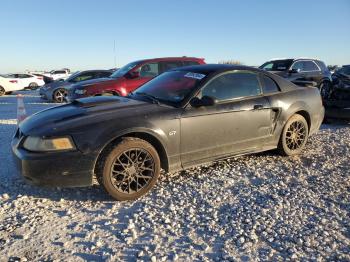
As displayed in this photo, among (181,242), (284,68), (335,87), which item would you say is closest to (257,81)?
(181,242)

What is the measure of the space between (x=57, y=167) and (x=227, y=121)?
2.19 metres

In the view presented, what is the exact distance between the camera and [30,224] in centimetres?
339

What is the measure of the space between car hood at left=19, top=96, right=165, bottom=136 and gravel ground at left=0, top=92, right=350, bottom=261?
0.81 metres

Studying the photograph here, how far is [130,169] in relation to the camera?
398 centimetres

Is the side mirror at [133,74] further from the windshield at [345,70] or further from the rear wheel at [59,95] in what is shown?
the windshield at [345,70]

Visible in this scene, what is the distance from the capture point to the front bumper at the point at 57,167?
362 cm

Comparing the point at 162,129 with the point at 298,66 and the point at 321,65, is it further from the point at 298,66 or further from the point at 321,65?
the point at 321,65

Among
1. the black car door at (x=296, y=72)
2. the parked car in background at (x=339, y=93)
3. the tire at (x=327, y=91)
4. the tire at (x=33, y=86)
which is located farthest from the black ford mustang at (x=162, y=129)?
the tire at (x=33, y=86)

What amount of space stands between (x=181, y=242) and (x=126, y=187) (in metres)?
1.15

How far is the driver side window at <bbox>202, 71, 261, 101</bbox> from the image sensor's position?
185 inches

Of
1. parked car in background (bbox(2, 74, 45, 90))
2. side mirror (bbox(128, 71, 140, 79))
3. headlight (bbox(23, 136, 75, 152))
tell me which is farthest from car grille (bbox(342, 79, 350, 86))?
parked car in background (bbox(2, 74, 45, 90))

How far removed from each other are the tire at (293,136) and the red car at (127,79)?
17.1ft

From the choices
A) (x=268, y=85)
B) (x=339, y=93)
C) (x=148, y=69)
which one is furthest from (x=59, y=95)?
(x=268, y=85)

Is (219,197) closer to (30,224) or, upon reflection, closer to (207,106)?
(207,106)
